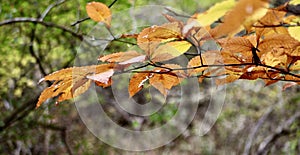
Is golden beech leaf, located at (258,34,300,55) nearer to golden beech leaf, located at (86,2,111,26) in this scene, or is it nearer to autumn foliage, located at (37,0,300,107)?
autumn foliage, located at (37,0,300,107)

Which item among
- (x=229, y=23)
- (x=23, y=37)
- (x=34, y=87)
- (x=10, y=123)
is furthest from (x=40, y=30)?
(x=229, y=23)

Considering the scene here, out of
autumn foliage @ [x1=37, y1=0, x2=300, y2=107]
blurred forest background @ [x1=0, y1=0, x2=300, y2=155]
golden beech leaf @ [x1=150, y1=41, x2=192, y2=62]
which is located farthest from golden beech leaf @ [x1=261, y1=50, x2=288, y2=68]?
blurred forest background @ [x1=0, y1=0, x2=300, y2=155]

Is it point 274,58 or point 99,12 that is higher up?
point 99,12

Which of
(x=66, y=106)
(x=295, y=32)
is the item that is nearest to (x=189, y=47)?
(x=295, y=32)

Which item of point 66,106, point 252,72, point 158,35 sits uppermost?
point 158,35

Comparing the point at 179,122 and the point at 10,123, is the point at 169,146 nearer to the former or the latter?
the point at 179,122

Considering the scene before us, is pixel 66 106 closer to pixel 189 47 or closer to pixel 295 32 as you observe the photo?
pixel 189 47
